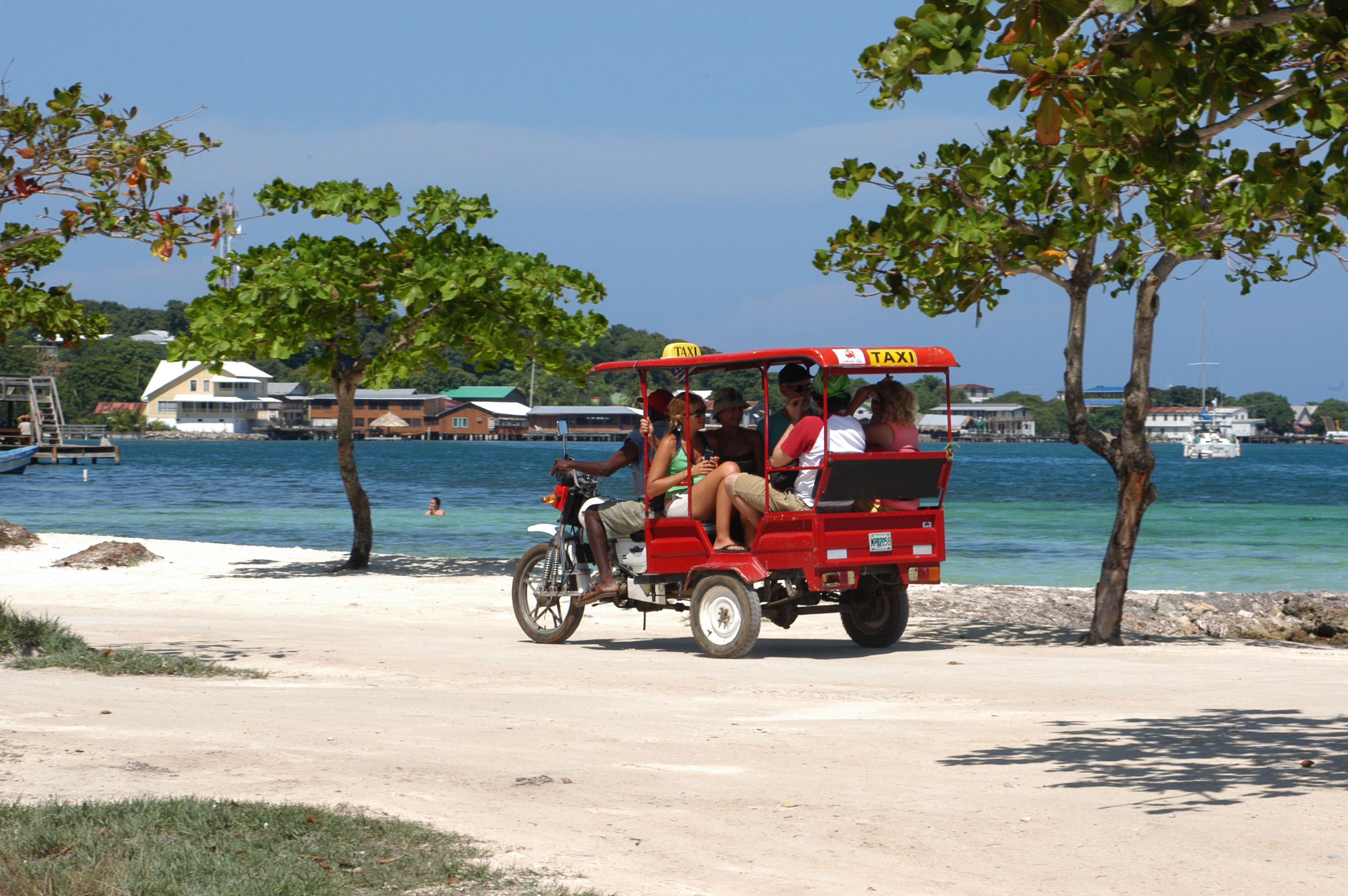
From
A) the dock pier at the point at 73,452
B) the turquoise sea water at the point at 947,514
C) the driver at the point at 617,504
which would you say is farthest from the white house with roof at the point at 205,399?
the driver at the point at 617,504

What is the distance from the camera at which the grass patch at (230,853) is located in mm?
4734

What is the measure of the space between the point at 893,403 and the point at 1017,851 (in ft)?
20.4

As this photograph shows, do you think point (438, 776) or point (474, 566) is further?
point (474, 566)

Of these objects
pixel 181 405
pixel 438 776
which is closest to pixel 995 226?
pixel 438 776

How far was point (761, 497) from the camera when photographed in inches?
432

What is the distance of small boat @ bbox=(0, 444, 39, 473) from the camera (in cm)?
5525

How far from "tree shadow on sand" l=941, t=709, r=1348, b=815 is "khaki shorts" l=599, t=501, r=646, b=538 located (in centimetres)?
444

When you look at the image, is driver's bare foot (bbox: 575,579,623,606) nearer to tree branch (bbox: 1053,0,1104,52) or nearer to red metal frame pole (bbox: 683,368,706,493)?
red metal frame pole (bbox: 683,368,706,493)

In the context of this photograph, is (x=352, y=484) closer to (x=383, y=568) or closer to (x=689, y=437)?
(x=383, y=568)

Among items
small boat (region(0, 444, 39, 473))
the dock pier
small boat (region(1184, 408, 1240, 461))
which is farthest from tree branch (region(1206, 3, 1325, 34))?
small boat (region(1184, 408, 1240, 461))

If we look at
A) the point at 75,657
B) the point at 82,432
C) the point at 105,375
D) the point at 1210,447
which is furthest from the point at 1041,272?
the point at 105,375

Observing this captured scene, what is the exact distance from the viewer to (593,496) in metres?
12.3

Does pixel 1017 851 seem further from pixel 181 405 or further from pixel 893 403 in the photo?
pixel 181 405

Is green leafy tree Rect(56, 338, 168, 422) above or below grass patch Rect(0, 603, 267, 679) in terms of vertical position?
above
